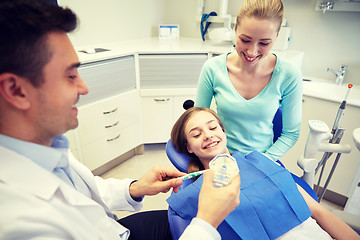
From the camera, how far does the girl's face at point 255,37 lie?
1123mm

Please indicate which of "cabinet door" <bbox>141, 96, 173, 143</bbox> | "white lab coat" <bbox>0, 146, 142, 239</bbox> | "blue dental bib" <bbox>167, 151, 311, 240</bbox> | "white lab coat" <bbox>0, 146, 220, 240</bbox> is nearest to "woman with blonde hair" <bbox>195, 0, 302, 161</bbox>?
"blue dental bib" <bbox>167, 151, 311, 240</bbox>

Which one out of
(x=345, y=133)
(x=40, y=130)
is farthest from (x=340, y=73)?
(x=40, y=130)

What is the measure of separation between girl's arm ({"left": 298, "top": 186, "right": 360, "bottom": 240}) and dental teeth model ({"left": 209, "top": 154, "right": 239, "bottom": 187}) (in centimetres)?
49

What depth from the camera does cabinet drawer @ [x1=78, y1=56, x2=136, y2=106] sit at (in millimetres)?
1978

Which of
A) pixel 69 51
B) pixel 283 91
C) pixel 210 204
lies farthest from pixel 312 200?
pixel 69 51

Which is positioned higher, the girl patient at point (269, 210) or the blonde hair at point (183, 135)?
the blonde hair at point (183, 135)

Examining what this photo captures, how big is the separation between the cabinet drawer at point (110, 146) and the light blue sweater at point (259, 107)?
1.24 m

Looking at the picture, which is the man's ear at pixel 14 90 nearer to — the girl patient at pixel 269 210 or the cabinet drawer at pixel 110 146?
the girl patient at pixel 269 210

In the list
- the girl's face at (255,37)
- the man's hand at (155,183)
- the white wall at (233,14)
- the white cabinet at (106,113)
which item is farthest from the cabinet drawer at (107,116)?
the girl's face at (255,37)

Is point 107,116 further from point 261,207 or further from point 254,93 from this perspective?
point 261,207

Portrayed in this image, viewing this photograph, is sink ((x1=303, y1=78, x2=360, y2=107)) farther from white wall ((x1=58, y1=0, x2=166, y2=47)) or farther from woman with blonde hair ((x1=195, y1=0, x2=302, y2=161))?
white wall ((x1=58, y1=0, x2=166, y2=47))

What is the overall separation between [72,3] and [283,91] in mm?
2153

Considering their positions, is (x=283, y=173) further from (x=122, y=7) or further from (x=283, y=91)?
(x=122, y=7)

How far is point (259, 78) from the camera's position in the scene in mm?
1328
